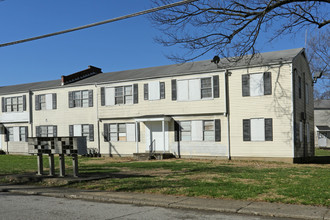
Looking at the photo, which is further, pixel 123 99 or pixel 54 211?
pixel 123 99

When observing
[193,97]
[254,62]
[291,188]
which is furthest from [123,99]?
[291,188]

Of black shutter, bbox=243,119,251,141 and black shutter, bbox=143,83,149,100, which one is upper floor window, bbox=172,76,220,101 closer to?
black shutter, bbox=143,83,149,100

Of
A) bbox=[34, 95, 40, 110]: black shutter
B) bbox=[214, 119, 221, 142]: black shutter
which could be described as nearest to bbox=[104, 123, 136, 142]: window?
bbox=[214, 119, 221, 142]: black shutter

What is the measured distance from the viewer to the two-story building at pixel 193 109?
20188mm

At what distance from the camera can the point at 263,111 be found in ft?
67.1

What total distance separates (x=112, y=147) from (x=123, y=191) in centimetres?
1620

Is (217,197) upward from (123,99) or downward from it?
downward

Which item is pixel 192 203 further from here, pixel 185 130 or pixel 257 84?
pixel 185 130

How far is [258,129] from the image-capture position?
20.6 m

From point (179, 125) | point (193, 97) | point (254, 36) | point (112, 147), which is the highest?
point (254, 36)

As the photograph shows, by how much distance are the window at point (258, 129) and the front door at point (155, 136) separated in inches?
217

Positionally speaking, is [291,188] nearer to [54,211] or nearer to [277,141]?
[54,211]

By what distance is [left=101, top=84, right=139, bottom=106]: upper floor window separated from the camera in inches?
980

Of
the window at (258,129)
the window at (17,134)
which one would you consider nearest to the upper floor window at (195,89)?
the window at (258,129)
